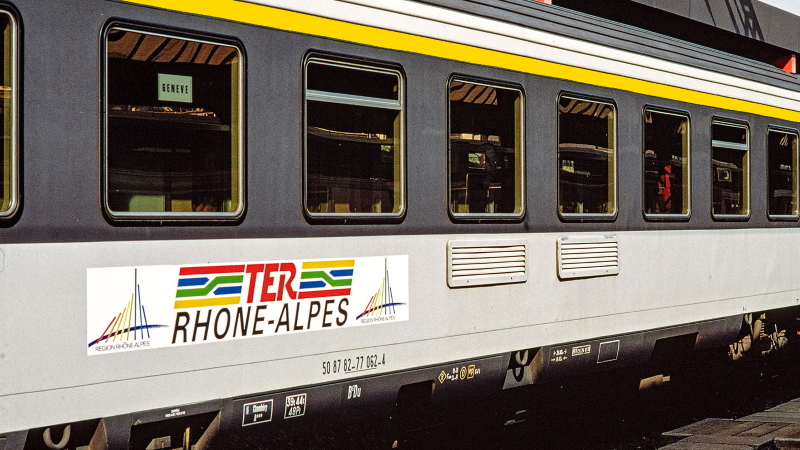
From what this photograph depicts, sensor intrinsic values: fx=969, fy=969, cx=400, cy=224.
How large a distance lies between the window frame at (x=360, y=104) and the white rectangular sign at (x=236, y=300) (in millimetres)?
258

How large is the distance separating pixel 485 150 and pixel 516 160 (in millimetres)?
329

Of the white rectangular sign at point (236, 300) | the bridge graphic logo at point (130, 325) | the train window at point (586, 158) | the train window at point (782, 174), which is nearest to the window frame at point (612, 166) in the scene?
the train window at point (586, 158)

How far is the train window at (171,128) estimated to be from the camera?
4.80 m

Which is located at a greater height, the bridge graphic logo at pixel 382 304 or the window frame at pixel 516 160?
the window frame at pixel 516 160

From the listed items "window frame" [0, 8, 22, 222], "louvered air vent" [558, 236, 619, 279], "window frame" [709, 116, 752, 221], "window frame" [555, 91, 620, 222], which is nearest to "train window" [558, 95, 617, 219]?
"window frame" [555, 91, 620, 222]

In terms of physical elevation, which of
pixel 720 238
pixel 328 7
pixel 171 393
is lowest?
pixel 171 393

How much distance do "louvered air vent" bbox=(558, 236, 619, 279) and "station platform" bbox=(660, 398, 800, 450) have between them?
4.71 feet

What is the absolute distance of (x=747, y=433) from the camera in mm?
7598

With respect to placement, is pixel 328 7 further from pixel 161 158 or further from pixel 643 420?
pixel 643 420

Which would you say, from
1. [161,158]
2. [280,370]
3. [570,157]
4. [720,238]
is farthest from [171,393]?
[720,238]

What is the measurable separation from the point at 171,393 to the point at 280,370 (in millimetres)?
701

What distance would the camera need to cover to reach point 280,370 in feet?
17.8

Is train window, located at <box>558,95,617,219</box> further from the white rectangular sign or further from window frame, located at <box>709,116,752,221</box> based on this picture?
the white rectangular sign

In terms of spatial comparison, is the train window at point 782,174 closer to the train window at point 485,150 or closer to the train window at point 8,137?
the train window at point 485,150
